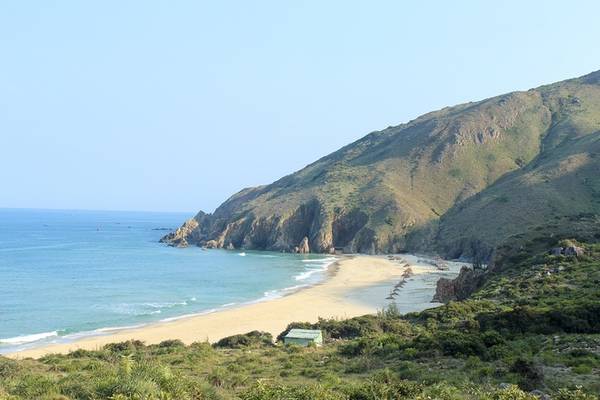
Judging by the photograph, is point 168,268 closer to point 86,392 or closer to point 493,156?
point 86,392

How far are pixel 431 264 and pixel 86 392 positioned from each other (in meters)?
77.0

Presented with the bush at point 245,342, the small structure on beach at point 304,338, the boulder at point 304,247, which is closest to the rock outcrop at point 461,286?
the small structure on beach at point 304,338

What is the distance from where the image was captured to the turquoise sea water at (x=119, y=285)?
43.4 m

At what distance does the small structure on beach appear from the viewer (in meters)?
25.8

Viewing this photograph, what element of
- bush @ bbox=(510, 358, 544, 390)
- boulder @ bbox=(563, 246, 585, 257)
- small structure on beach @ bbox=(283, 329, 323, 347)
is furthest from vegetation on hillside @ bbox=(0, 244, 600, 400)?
boulder @ bbox=(563, 246, 585, 257)

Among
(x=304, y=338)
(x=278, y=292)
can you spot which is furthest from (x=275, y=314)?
(x=304, y=338)

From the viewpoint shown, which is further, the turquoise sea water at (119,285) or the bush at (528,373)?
the turquoise sea water at (119,285)

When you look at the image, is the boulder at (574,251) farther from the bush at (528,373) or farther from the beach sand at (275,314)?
the bush at (528,373)

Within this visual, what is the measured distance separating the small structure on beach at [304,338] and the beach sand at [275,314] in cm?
560

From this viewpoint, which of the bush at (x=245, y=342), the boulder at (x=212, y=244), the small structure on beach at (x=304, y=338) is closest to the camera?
the small structure on beach at (x=304, y=338)

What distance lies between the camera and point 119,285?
64625 mm

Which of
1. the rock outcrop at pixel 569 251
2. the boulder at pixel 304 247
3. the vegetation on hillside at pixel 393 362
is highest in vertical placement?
the rock outcrop at pixel 569 251

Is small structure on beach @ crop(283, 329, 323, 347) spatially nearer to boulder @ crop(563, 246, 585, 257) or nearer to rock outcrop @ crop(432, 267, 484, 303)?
rock outcrop @ crop(432, 267, 484, 303)

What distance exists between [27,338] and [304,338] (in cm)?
2165
